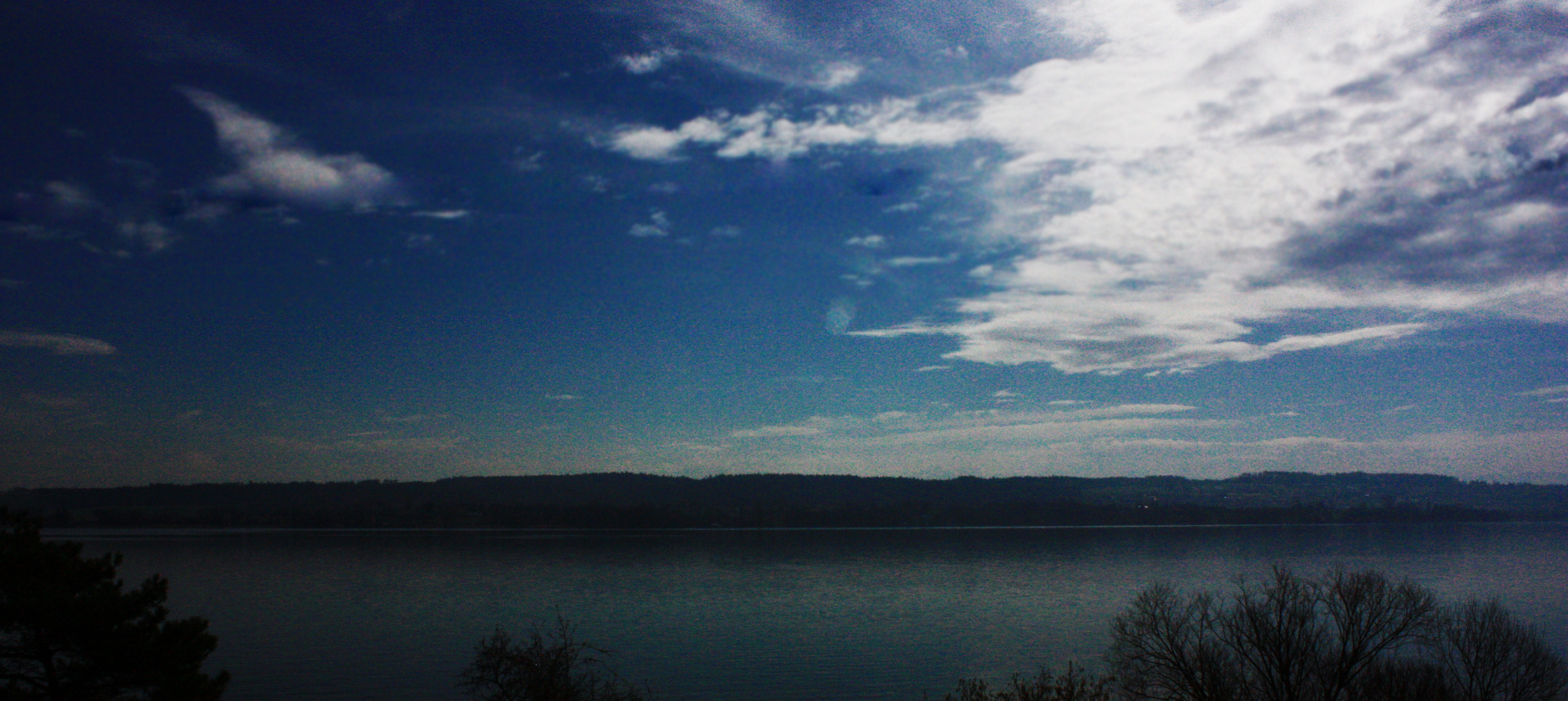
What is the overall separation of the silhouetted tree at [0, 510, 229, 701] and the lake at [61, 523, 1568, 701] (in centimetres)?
2808

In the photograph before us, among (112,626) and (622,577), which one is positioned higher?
(112,626)

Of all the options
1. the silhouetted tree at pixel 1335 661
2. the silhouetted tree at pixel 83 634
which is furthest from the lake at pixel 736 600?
the silhouetted tree at pixel 83 634

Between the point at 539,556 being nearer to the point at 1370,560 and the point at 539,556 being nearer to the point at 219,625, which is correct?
the point at 219,625

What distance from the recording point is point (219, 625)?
6388cm

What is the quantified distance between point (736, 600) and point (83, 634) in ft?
220

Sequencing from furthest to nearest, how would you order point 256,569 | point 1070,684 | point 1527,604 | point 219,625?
point 256,569 < point 1527,604 < point 219,625 < point 1070,684

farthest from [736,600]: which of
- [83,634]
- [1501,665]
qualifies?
[83,634]

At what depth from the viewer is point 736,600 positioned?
262 ft

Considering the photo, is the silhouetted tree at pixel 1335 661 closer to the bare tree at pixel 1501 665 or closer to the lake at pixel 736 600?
the bare tree at pixel 1501 665

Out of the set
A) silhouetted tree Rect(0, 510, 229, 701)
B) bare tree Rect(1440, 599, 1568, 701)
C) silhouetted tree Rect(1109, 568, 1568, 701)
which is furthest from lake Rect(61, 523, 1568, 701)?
silhouetted tree Rect(0, 510, 229, 701)

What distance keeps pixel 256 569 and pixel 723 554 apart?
6093 cm

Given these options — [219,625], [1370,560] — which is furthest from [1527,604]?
[219,625]

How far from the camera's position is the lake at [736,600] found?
48594mm

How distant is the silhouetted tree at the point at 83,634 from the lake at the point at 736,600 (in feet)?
92.1
